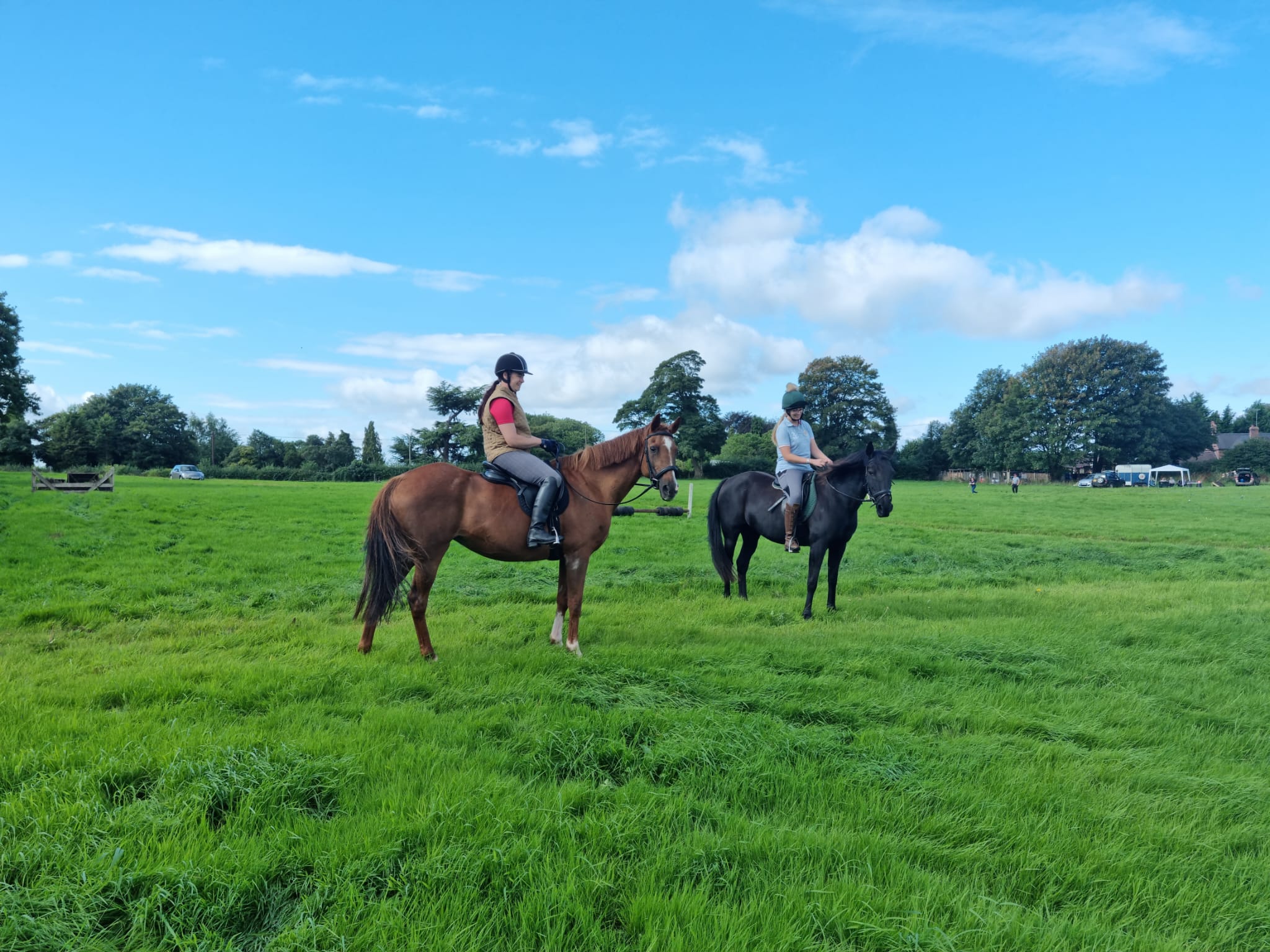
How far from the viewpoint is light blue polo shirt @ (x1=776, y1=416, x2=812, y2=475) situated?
961 cm

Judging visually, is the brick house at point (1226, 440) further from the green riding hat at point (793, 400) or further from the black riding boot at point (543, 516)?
the black riding boot at point (543, 516)

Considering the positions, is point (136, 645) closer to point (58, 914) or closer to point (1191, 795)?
point (58, 914)

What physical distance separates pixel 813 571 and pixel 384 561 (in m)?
5.93

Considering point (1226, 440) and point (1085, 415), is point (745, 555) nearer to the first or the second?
point (1085, 415)

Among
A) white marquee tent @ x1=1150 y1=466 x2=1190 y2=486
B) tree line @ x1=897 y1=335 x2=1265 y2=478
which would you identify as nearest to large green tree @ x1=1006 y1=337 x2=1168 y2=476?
tree line @ x1=897 y1=335 x2=1265 y2=478

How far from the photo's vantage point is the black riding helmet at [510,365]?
6.84 m

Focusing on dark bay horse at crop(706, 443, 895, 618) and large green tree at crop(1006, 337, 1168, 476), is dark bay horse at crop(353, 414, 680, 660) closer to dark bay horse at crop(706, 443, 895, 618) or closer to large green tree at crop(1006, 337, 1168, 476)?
dark bay horse at crop(706, 443, 895, 618)

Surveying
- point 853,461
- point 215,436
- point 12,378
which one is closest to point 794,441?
point 853,461

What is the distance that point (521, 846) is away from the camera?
2904 millimetres

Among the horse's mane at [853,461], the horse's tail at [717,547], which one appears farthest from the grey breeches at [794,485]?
the horse's tail at [717,547]

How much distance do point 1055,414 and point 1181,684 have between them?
8293 cm

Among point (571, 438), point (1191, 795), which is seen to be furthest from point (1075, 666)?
point (571, 438)

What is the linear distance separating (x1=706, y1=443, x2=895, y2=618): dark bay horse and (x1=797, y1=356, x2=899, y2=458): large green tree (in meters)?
69.8

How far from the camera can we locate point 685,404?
7450 cm
